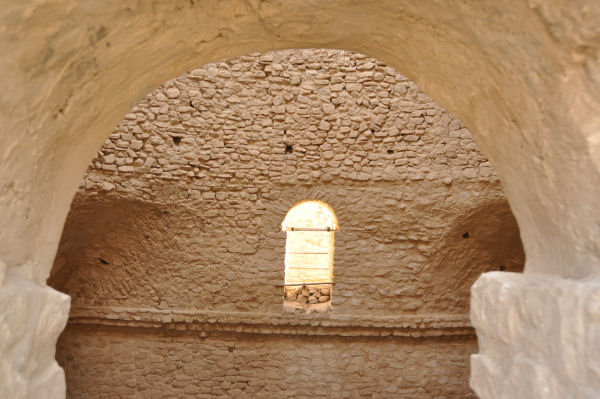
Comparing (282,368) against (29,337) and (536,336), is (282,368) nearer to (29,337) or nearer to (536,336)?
(29,337)

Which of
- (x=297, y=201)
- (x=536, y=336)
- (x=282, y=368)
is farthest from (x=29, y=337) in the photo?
(x=282, y=368)

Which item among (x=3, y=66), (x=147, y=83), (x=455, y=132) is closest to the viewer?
(x=3, y=66)

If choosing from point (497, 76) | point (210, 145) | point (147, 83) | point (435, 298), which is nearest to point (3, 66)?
point (147, 83)

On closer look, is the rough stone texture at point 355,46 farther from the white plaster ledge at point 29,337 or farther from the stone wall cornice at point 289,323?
the stone wall cornice at point 289,323

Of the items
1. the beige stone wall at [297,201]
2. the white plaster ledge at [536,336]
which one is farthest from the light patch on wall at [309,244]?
the white plaster ledge at [536,336]

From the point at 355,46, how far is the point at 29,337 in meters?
1.71

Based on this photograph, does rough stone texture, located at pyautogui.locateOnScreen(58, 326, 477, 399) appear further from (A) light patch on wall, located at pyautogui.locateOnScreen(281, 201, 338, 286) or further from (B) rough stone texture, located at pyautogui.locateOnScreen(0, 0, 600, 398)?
(B) rough stone texture, located at pyautogui.locateOnScreen(0, 0, 600, 398)

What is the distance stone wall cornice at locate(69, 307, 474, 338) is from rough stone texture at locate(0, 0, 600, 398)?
4860 millimetres

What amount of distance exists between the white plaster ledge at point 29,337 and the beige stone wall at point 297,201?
4.86 metres

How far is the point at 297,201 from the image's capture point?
6469 millimetres

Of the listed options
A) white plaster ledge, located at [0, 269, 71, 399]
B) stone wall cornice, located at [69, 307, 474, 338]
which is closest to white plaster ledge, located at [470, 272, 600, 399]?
white plaster ledge, located at [0, 269, 71, 399]

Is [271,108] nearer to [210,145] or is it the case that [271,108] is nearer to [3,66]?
[210,145]

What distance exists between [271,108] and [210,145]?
1.02 meters

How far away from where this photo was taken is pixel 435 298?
6641 millimetres
